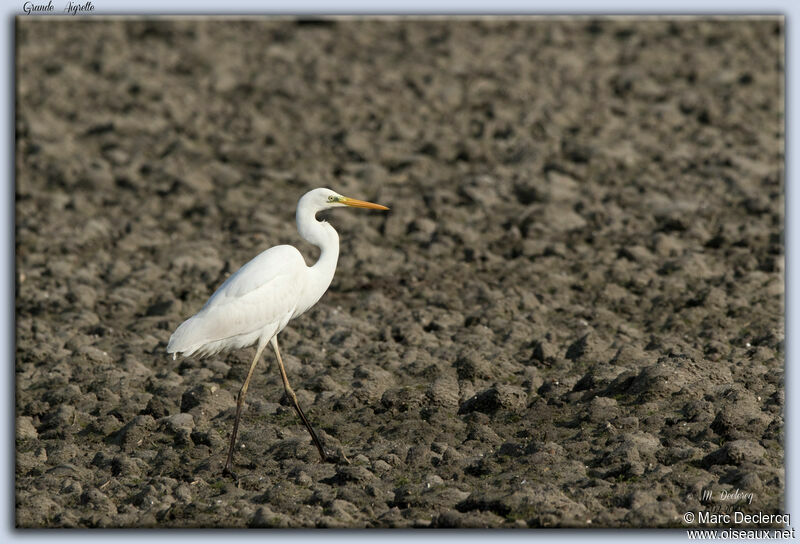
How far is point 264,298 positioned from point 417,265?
3.53 meters

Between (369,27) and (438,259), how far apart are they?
7938 millimetres

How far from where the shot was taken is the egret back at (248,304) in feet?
23.5

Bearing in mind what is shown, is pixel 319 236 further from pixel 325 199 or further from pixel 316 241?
pixel 325 199

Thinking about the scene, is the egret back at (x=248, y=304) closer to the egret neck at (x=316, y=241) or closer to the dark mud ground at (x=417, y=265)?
the egret neck at (x=316, y=241)

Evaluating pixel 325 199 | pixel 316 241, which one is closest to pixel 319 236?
pixel 316 241

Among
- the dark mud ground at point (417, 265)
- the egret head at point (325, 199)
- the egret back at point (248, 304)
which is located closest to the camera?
the dark mud ground at point (417, 265)

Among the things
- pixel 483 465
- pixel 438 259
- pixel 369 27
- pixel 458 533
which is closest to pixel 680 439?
pixel 483 465

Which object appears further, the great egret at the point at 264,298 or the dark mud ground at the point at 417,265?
the great egret at the point at 264,298

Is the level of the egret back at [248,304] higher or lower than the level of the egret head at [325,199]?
lower

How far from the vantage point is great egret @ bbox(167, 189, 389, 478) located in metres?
7.16

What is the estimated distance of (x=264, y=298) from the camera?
7.18 m

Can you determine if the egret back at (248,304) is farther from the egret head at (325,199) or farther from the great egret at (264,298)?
the egret head at (325,199)

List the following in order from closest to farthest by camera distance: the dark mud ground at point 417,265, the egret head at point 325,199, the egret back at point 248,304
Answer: the dark mud ground at point 417,265
the egret back at point 248,304
the egret head at point 325,199

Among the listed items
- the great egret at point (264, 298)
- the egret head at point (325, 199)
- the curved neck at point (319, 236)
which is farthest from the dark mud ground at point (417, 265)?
the egret head at point (325, 199)
